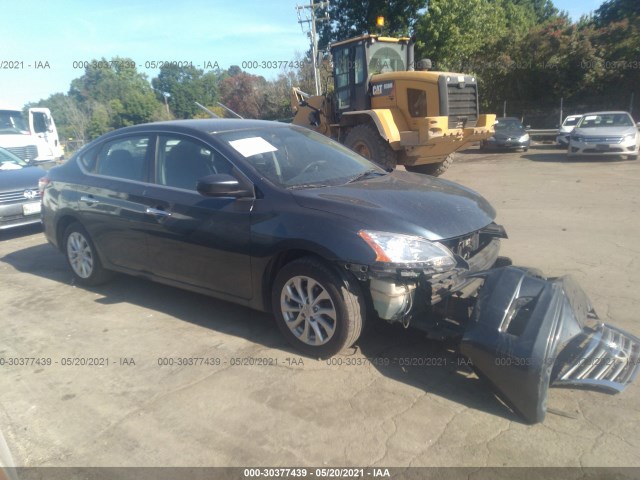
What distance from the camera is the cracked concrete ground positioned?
2.71 meters

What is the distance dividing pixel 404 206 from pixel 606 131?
1415 cm

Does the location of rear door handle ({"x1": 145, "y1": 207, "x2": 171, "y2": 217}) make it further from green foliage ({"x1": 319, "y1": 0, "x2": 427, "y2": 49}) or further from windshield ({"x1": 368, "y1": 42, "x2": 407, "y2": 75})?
green foliage ({"x1": 319, "y1": 0, "x2": 427, "y2": 49})

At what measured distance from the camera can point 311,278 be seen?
3.50 meters

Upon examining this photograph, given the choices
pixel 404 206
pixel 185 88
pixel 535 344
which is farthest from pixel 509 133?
pixel 185 88

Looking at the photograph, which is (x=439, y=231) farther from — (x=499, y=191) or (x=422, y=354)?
(x=499, y=191)

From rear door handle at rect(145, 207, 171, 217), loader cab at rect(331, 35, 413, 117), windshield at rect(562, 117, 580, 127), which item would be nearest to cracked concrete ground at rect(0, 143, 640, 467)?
rear door handle at rect(145, 207, 171, 217)

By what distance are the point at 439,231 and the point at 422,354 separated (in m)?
0.92

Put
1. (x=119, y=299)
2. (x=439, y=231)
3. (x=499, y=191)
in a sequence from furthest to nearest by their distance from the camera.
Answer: (x=499, y=191) → (x=119, y=299) → (x=439, y=231)

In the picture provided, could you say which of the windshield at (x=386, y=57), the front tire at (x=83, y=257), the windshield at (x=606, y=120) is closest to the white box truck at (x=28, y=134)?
the windshield at (x=386, y=57)

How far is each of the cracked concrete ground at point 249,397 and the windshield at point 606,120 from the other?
479 inches

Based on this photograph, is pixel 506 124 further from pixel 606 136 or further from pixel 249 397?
pixel 249 397

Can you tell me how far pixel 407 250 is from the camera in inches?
129

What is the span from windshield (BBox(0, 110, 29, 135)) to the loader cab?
10.1m

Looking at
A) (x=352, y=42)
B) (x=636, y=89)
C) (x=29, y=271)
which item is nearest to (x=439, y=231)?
(x=29, y=271)
